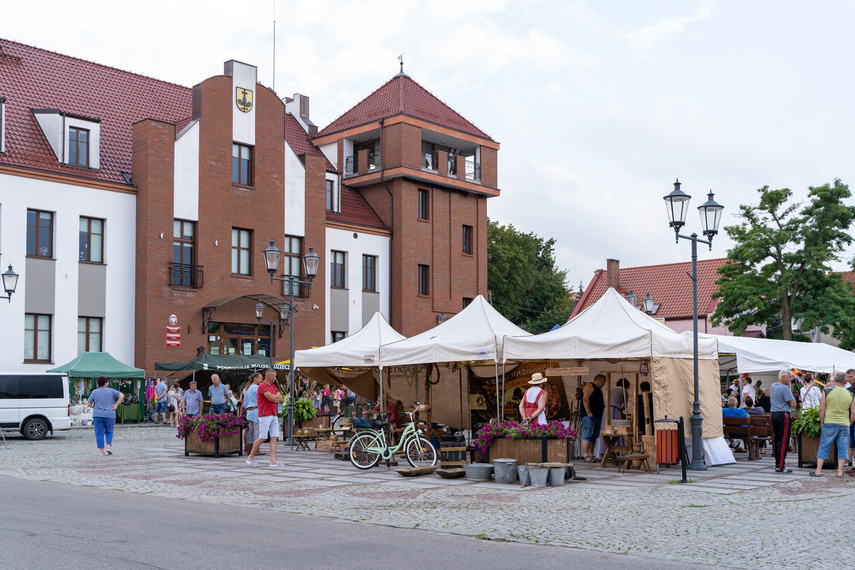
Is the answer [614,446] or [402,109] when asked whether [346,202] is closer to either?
[402,109]

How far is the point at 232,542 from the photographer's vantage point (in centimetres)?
866

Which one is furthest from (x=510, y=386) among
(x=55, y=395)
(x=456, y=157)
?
(x=456, y=157)

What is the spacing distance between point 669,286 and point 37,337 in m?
42.8

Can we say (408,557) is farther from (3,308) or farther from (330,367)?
(3,308)

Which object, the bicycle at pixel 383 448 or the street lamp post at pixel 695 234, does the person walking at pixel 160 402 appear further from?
the street lamp post at pixel 695 234

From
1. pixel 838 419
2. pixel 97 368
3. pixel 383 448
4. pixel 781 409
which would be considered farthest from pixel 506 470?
pixel 97 368

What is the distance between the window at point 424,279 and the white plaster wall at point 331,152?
6.81 metres

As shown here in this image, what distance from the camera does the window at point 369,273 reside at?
1714 inches

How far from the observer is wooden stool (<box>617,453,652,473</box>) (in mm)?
15594

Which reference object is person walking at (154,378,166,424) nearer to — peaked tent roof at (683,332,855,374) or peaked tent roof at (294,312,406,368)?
peaked tent roof at (294,312,406,368)

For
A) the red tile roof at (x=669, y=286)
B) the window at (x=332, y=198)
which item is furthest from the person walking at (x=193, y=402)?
the red tile roof at (x=669, y=286)

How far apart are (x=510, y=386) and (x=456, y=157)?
27.6m

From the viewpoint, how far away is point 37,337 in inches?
1275

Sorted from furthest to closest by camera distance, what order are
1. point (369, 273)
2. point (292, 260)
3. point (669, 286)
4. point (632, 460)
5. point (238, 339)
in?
point (669, 286), point (369, 273), point (292, 260), point (238, 339), point (632, 460)
